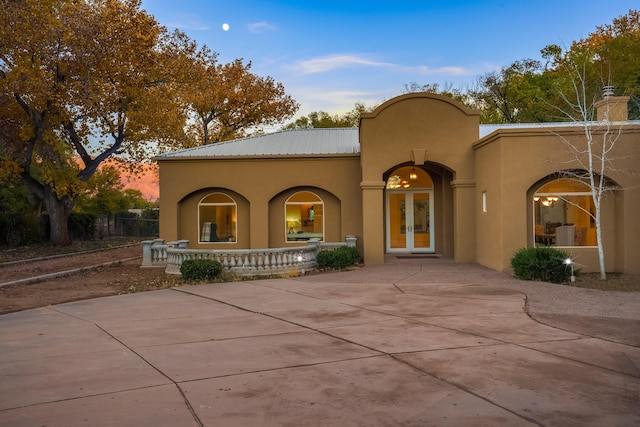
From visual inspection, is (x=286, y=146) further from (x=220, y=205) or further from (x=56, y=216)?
(x=56, y=216)

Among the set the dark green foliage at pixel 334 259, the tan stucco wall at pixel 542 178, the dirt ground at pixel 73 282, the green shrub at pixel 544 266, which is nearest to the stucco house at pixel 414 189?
the tan stucco wall at pixel 542 178

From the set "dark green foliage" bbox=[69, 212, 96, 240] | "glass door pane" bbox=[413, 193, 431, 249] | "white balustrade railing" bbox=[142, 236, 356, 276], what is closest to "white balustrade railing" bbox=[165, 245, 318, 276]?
"white balustrade railing" bbox=[142, 236, 356, 276]

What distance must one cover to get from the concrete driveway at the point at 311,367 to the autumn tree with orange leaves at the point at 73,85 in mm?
16745

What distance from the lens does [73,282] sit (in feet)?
51.4

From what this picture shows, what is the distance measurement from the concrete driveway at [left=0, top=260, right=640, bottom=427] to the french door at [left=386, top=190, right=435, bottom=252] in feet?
32.5

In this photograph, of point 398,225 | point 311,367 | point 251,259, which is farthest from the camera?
point 398,225

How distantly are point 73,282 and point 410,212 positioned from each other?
12.0m

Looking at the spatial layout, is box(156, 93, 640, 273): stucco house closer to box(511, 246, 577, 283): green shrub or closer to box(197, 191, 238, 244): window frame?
box(197, 191, 238, 244): window frame

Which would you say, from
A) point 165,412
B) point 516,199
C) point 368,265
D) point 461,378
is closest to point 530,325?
point 461,378

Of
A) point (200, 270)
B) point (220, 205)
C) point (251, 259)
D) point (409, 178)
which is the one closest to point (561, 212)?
point (409, 178)

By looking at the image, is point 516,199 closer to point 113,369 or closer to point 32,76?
point 113,369

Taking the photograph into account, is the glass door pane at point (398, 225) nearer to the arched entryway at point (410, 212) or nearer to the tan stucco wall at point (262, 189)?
the arched entryway at point (410, 212)

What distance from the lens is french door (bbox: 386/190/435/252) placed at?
20.8m

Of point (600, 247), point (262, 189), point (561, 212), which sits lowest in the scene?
point (600, 247)
